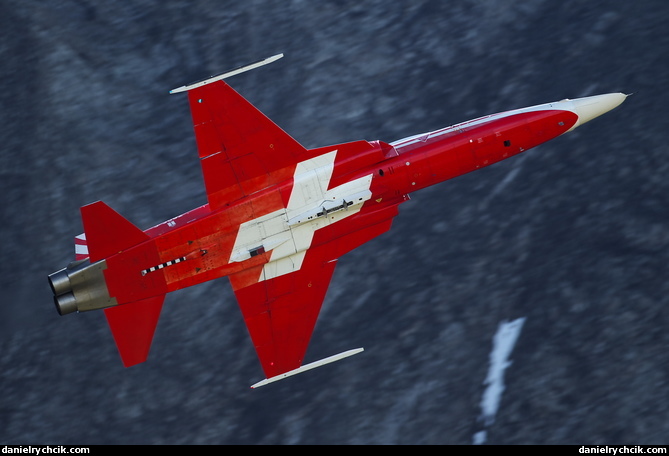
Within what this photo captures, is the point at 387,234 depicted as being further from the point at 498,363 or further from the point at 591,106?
the point at 591,106

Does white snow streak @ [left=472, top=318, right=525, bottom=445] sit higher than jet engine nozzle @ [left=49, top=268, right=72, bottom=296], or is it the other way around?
jet engine nozzle @ [left=49, top=268, right=72, bottom=296]

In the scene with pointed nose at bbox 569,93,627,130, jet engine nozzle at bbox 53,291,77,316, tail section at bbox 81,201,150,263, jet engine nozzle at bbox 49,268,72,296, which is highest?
pointed nose at bbox 569,93,627,130

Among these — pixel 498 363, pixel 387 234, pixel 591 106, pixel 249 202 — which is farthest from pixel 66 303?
pixel 591 106

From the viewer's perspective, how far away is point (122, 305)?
132ft

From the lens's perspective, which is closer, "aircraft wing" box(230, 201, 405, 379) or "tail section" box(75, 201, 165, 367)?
"tail section" box(75, 201, 165, 367)

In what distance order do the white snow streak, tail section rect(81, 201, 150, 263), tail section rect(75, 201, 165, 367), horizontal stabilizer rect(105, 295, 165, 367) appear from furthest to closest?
the white snow streak, horizontal stabilizer rect(105, 295, 165, 367), tail section rect(75, 201, 165, 367), tail section rect(81, 201, 150, 263)

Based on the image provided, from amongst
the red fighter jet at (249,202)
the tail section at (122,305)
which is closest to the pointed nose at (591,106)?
the red fighter jet at (249,202)

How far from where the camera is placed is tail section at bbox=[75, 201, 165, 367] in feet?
129

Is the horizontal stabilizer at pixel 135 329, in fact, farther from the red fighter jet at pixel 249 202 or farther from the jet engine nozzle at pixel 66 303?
the jet engine nozzle at pixel 66 303

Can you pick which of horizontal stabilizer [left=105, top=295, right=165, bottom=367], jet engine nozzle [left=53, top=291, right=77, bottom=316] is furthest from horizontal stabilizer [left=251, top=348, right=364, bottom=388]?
jet engine nozzle [left=53, top=291, right=77, bottom=316]

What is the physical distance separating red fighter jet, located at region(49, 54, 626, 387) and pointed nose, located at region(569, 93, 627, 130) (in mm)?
840

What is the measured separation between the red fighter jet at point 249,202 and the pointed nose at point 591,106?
33.1 inches

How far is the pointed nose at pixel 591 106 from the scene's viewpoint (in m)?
40.9

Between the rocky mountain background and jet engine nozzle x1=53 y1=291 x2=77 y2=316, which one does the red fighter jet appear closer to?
jet engine nozzle x1=53 y1=291 x2=77 y2=316
